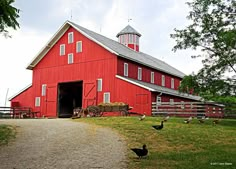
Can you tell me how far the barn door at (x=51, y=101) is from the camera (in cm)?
3462

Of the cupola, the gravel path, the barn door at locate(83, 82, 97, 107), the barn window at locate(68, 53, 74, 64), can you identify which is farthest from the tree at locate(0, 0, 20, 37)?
the cupola

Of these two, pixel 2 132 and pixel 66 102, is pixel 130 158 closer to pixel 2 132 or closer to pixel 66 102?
pixel 2 132

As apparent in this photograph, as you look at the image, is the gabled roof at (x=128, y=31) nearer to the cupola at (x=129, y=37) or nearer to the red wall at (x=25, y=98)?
the cupola at (x=129, y=37)

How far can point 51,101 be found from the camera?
35.1m

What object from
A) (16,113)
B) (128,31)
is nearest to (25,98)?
(16,113)

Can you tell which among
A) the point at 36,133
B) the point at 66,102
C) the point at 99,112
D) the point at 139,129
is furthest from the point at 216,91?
the point at 66,102

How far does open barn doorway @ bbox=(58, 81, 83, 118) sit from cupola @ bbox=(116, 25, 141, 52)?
8.29 metres

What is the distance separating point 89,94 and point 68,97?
17.3 feet

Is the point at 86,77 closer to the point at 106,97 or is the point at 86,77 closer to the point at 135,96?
the point at 106,97

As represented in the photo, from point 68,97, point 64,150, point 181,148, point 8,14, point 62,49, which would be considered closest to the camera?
point 8,14

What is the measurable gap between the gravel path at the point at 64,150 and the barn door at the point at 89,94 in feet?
50.8

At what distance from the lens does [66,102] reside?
37000 millimetres

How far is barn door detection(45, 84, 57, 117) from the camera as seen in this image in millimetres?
34616

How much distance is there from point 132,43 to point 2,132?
27.8 m
